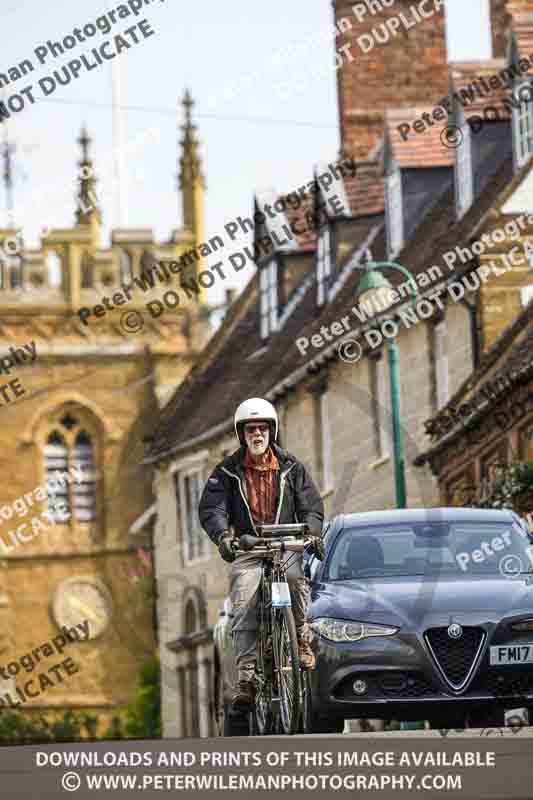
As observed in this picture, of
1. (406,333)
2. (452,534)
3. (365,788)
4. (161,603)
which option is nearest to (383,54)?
(406,333)

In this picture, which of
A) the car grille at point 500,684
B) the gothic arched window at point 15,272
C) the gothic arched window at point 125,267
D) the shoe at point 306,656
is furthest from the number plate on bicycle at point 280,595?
the gothic arched window at point 125,267

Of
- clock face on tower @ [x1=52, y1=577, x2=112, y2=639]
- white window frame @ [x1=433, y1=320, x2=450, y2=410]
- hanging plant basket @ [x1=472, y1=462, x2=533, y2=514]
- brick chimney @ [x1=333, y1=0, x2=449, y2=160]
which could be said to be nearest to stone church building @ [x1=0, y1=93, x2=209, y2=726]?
clock face on tower @ [x1=52, y1=577, x2=112, y2=639]

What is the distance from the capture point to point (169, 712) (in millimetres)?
55656

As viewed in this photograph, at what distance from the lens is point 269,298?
50.5m

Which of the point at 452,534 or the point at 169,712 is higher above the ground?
the point at 452,534

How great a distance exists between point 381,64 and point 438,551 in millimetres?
31148

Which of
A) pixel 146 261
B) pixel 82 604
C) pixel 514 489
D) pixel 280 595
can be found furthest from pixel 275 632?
pixel 146 261

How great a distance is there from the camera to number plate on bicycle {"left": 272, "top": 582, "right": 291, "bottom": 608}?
1492 cm

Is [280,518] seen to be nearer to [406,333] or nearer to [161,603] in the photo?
[406,333]

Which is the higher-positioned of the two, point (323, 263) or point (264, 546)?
point (323, 263)

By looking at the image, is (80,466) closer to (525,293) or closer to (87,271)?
(87,271)

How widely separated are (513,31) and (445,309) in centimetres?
387

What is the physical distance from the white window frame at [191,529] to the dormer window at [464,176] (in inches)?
565

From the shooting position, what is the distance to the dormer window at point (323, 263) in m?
45.7
